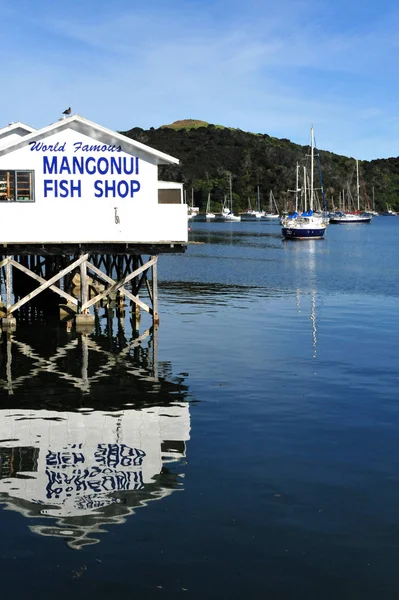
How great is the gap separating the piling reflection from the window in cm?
607

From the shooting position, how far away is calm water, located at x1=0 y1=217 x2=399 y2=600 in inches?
400

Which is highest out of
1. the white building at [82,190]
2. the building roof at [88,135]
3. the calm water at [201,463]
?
the building roof at [88,135]

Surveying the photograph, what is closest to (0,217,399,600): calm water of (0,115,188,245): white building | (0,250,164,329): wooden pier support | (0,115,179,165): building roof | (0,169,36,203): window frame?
(0,250,164,329): wooden pier support

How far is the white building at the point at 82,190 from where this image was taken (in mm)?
27766

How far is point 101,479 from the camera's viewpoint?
13219 millimetres

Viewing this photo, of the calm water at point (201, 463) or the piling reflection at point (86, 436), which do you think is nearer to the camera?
the calm water at point (201, 463)

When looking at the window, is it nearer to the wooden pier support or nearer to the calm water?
the wooden pier support

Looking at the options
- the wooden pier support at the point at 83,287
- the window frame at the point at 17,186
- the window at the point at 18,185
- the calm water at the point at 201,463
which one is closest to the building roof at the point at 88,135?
the window frame at the point at 17,186

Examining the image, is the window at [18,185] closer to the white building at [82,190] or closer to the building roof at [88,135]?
the white building at [82,190]

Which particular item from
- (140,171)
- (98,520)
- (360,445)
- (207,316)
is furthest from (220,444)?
(207,316)

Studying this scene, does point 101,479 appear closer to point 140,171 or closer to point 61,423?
point 61,423

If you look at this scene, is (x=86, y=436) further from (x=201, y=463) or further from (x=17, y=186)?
(x=17, y=186)

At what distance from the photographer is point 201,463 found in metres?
14.2

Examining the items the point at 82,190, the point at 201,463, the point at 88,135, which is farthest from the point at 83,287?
the point at 201,463
